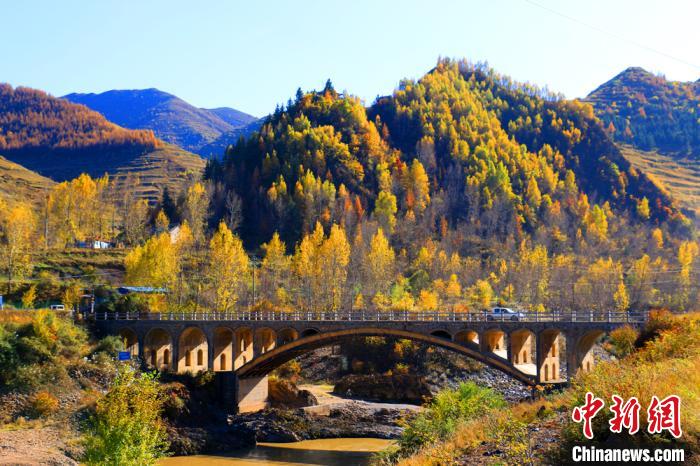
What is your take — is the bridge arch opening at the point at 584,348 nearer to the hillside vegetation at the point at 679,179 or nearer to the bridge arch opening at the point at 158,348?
the bridge arch opening at the point at 158,348

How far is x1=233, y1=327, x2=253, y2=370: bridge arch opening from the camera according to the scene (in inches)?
2608

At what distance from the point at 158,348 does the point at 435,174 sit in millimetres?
97873

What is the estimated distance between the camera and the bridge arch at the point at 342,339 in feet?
176

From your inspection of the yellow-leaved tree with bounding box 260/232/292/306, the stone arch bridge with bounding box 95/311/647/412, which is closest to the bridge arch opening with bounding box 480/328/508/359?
the stone arch bridge with bounding box 95/311/647/412

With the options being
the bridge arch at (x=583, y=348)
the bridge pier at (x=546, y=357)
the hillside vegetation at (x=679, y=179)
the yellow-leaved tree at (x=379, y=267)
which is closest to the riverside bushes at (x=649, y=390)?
the bridge arch at (x=583, y=348)

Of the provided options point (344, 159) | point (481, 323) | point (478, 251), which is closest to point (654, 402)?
point (481, 323)

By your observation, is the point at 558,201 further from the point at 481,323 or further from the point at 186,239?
the point at 481,323

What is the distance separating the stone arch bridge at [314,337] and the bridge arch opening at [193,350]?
0.09 meters

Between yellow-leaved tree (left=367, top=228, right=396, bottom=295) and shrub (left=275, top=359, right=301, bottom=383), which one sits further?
yellow-leaved tree (left=367, top=228, right=396, bottom=295)

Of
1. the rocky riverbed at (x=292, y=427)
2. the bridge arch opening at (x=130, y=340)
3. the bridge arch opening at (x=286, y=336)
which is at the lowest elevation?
the rocky riverbed at (x=292, y=427)

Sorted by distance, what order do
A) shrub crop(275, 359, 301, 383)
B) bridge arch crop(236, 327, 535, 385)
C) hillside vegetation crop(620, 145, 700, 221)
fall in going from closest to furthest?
1. bridge arch crop(236, 327, 535, 385)
2. shrub crop(275, 359, 301, 383)
3. hillside vegetation crop(620, 145, 700, 221)

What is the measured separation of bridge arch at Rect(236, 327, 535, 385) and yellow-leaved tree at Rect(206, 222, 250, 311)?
2313 cm

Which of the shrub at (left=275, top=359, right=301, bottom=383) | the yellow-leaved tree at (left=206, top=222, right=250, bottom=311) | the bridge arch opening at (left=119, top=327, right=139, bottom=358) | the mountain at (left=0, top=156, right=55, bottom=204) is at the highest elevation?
the mountain at (left=0, top=156, right=55, bottom=204)

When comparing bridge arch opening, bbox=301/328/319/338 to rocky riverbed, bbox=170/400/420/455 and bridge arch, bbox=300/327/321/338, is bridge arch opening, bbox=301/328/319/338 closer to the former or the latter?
bridge arch, bbox=300/327/321/338
